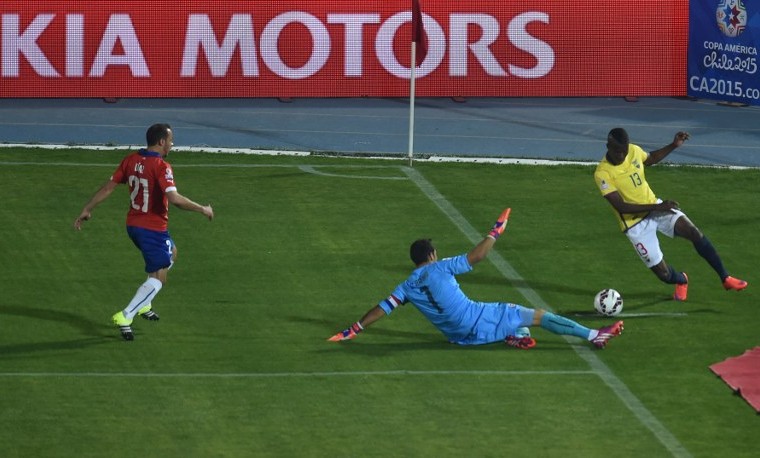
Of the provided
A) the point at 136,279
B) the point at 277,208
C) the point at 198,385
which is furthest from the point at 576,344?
the point at 277,208

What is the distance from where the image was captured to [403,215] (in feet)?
66.8

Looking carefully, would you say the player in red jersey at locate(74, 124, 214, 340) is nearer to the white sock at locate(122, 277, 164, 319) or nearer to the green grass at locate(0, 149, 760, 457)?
the white sock at locate(122, 277, 164, 319)

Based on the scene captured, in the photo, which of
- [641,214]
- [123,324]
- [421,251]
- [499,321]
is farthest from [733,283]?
[123,324]

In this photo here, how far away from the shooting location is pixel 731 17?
28.1 meters

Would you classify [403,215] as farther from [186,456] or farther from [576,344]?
[186,456]

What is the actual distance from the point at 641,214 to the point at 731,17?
12.8 metres

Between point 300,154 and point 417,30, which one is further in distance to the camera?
point 300,154

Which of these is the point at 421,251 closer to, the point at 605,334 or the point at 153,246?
the point at 605,334

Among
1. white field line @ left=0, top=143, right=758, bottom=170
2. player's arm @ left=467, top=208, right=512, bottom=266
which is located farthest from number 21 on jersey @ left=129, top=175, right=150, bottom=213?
white field line @ left=0, top=143, right=758, bottom=170

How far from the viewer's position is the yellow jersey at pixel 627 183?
53.5ft

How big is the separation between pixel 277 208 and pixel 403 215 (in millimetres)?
1675

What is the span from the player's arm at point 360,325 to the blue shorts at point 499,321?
0.89m

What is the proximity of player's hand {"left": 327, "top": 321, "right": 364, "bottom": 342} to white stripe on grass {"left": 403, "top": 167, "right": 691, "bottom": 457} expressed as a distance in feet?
6.55

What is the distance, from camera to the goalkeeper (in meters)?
14.1
